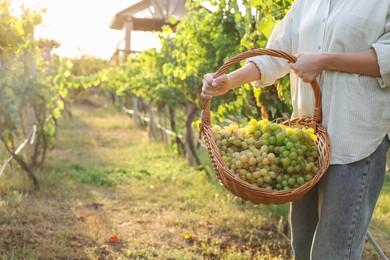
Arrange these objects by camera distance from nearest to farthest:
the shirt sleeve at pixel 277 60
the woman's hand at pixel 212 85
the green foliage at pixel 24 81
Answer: the woman's hand at pixel 212 85 < the shirt sleeve at pixel 277 60 < the green foliage at pixel 24 81

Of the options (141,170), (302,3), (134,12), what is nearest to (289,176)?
(302,3)

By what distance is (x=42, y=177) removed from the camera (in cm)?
677

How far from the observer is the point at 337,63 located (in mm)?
1831

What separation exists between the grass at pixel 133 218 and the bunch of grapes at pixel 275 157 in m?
2.15

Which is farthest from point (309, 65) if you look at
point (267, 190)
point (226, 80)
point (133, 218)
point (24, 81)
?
point (24, 81)

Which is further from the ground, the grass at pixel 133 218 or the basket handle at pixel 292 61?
the basket handle at pixel 292 61

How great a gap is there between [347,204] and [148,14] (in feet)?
52.4

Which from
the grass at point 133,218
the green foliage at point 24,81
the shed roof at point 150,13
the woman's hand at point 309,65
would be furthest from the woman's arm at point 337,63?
the shed roof at point 150,13

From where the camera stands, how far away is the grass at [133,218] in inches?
163

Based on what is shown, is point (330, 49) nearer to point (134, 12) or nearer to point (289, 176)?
point (289, 176)

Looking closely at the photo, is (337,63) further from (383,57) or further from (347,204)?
(347,204)

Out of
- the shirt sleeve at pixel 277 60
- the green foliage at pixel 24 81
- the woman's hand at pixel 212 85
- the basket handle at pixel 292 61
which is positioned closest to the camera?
the basket handle at pixel 292 61

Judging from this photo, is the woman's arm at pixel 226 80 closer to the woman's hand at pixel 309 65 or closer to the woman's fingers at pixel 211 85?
the woman's fingers at pixel 211 85

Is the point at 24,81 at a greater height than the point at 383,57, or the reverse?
the point at 383,57
